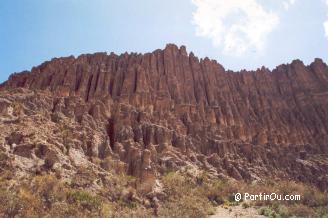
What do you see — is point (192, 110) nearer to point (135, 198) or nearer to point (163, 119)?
point (163, 119)

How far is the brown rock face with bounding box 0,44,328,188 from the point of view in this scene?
188ft

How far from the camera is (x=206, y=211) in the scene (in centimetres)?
4438

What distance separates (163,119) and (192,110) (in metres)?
8.66

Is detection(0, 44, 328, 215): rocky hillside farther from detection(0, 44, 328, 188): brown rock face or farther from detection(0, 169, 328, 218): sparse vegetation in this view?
detection(0, 169, 328, 218): sparse vegetation

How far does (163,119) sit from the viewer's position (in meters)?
65.1

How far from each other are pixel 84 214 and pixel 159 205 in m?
8.96

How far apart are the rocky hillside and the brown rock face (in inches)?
6.7

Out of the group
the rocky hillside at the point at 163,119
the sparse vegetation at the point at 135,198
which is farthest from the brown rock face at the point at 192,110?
the sparse vegetation at the point at 135,198
